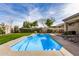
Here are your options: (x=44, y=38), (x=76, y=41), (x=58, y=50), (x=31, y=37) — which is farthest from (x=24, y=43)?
(x=76, y=41)

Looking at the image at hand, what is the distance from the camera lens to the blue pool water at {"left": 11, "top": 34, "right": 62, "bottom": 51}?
7723 mm

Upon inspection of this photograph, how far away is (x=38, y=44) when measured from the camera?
7.95m

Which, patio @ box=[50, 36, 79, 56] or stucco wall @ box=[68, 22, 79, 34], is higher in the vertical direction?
stucco wall @ box=[68, 22, 79, 34]

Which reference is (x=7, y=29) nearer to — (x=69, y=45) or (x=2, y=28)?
(x=2, y=28)

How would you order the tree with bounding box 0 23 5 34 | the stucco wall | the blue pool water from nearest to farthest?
the blue pool water < the stucco wall < the tree with bounding box 0 23 5 34

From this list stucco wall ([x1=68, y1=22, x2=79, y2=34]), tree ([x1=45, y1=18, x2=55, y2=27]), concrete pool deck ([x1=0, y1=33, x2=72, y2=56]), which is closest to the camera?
concrete pool deck ([x1=0, y1=33, x2=72, y2=56])

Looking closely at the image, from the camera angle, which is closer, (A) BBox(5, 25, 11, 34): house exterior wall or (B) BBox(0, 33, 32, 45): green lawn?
(B) BBox(0, 33, 32, 45): green lawn

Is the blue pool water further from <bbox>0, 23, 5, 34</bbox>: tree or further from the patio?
<bbox>0, 23, 5, 34</bbox>: tree

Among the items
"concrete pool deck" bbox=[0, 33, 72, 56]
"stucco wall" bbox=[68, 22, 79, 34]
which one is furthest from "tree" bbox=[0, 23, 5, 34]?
"stucco wall" bbox=[68, 22, 79, 34]

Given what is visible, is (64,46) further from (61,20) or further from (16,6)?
(16,6)

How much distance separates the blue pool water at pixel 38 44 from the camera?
7723mm

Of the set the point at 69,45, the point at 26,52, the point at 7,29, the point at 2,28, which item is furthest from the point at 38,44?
the point at 2,28

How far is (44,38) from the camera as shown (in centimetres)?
845

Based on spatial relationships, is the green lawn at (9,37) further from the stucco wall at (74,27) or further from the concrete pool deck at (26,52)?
the stucco wall at (74,27)
